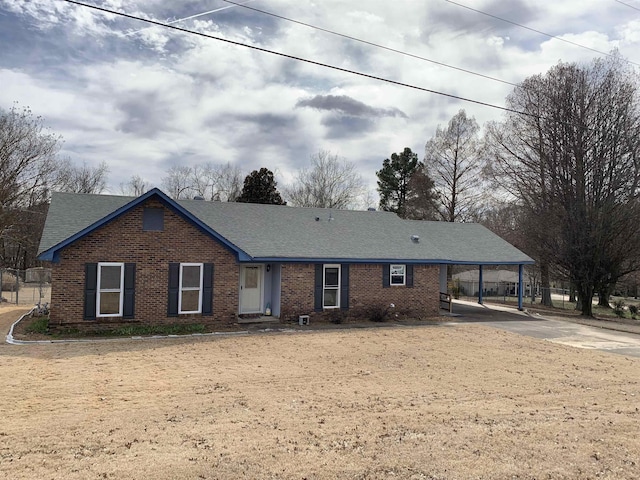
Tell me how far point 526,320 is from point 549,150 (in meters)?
11.7

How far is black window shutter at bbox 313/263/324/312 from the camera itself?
1817 centimetres

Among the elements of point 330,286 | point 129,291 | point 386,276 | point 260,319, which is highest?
point 386,276

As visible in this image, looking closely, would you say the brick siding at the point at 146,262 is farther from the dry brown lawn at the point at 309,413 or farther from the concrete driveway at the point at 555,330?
the concrete driveway at the point at 555,330

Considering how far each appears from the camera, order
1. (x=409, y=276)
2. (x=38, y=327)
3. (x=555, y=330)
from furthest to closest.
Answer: (x=409, y=276)
(x=555, y=330)
(x=38, y=327)

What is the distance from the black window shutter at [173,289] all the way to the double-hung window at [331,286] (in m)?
5.46

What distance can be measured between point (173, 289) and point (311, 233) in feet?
21.3

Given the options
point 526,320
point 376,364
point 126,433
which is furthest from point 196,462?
point 526,320

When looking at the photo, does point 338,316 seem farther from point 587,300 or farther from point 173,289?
point 587,300

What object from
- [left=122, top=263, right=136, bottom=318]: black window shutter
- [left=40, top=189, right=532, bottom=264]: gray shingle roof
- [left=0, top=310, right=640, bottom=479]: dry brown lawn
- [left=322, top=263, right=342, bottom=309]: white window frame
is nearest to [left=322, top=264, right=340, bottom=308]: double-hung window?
[left=322, top=263, right=342, bottom=309]: white window frame

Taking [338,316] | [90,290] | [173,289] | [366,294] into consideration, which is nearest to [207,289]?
[173,289]

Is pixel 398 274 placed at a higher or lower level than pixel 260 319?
higher

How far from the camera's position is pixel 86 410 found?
23.6 feet

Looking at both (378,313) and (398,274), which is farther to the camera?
(398,274)

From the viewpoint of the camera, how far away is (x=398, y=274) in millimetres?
19797
